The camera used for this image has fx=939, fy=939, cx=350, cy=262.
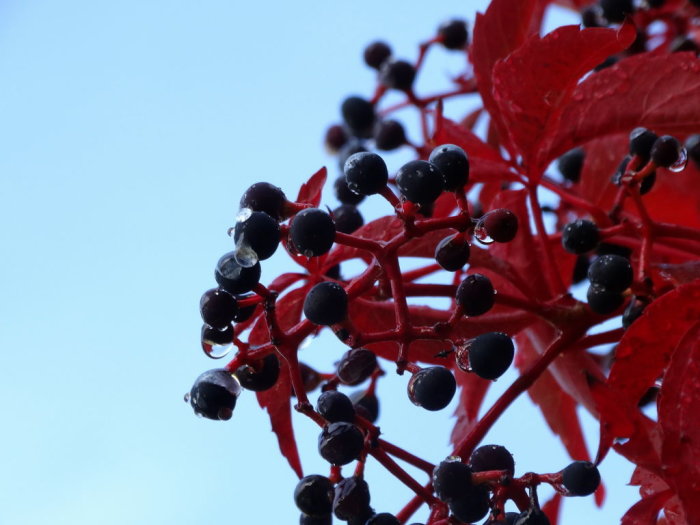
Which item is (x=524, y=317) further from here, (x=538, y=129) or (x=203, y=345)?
(x=203, y=345)

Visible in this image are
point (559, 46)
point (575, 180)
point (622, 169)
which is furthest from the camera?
point (575, 180)

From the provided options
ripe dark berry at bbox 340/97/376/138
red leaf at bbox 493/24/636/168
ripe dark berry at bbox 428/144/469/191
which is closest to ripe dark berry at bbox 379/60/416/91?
ripe dark berry at bbox 340/97/376/138

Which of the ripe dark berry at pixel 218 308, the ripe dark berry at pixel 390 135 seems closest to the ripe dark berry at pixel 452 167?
the ripe dark berry at pixel 218 308

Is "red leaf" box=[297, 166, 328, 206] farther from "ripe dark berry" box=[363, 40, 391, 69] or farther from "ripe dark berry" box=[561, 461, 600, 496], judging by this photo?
"ripe dark berry" box=[363, 40, 391, 69]

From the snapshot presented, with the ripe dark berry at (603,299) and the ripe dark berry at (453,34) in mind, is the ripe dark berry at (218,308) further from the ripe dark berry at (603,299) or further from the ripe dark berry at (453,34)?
the ripe dark berry at (453,34)

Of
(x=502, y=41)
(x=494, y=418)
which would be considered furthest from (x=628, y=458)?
(x=502, y=41)

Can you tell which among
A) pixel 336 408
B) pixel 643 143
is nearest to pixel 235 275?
pixel 336 408

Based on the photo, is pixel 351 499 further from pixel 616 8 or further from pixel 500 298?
pixel 616 8
